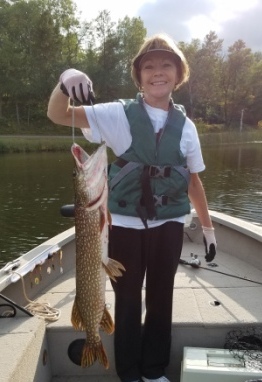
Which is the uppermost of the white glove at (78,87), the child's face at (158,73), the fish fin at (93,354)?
the child's face at (158,73)

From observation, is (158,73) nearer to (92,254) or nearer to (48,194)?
(92,254)

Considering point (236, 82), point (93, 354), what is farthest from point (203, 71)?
point (93, 354)

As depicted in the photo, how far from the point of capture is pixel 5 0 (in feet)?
171

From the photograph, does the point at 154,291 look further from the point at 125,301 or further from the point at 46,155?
the point at 46,155

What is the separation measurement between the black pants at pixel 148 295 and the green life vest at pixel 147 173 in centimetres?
14

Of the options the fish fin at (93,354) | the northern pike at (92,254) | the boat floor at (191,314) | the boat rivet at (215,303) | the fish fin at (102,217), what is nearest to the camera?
the northern pike at (92,254)

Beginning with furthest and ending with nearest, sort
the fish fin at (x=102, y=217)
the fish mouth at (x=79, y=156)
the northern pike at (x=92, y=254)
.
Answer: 1. the fish fin at (x=102, y=217)
2. the northern pike at (x=92, y=254)
3. the fish mouth at (x=79, y=156)

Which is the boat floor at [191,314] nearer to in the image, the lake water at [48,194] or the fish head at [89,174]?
the fish head at [89,174]

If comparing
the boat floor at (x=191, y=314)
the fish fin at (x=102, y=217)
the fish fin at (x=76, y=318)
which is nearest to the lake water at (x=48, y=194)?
the boat floor at (x=191, y=314)

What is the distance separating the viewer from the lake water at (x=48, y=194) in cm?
1195

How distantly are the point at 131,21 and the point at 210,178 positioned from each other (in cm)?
3502

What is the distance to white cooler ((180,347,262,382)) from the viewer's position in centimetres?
252

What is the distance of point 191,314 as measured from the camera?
3.32m

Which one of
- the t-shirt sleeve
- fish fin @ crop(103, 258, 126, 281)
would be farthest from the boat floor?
the t-shirt sleeve
